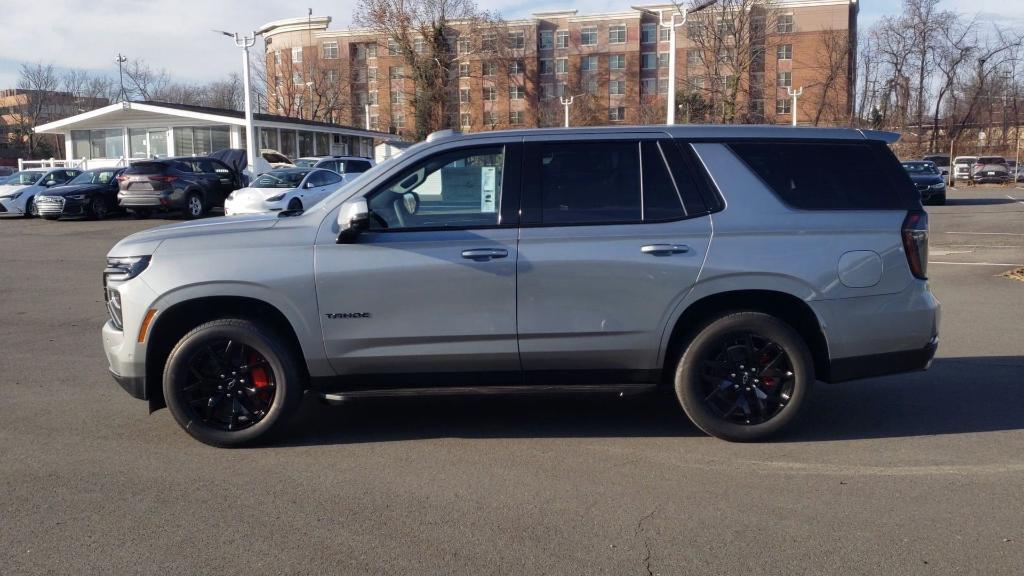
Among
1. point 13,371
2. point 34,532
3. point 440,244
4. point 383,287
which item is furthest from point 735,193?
point 13,371

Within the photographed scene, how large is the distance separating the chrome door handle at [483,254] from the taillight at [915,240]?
2.47 m

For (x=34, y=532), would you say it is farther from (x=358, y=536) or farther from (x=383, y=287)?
(x=383, y=287)

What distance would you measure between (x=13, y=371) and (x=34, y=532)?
3.89 meters

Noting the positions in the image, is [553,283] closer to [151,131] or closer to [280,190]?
[280,190]

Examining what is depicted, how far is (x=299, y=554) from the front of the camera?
A: 13.2 feet

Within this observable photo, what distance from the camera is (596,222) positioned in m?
5.36

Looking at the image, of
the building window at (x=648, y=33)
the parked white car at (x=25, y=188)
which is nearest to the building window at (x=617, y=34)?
the building window at (x=648, y=33)

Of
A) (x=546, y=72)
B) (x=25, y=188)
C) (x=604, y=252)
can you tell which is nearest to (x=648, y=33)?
(x=546, y=72)

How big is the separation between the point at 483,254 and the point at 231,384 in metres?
1.78

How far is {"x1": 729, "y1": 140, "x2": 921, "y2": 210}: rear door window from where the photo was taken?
5500mm

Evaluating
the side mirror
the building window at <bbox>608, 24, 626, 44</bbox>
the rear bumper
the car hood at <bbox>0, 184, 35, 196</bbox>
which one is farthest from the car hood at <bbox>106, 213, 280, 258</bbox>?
the building window at <bbox>608, 24, 626, 44</bbox>

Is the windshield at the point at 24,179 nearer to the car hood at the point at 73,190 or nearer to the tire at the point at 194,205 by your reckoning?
the car hood at the point at 73,190

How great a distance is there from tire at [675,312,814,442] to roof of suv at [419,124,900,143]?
1.14m

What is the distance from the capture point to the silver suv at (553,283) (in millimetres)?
5270
